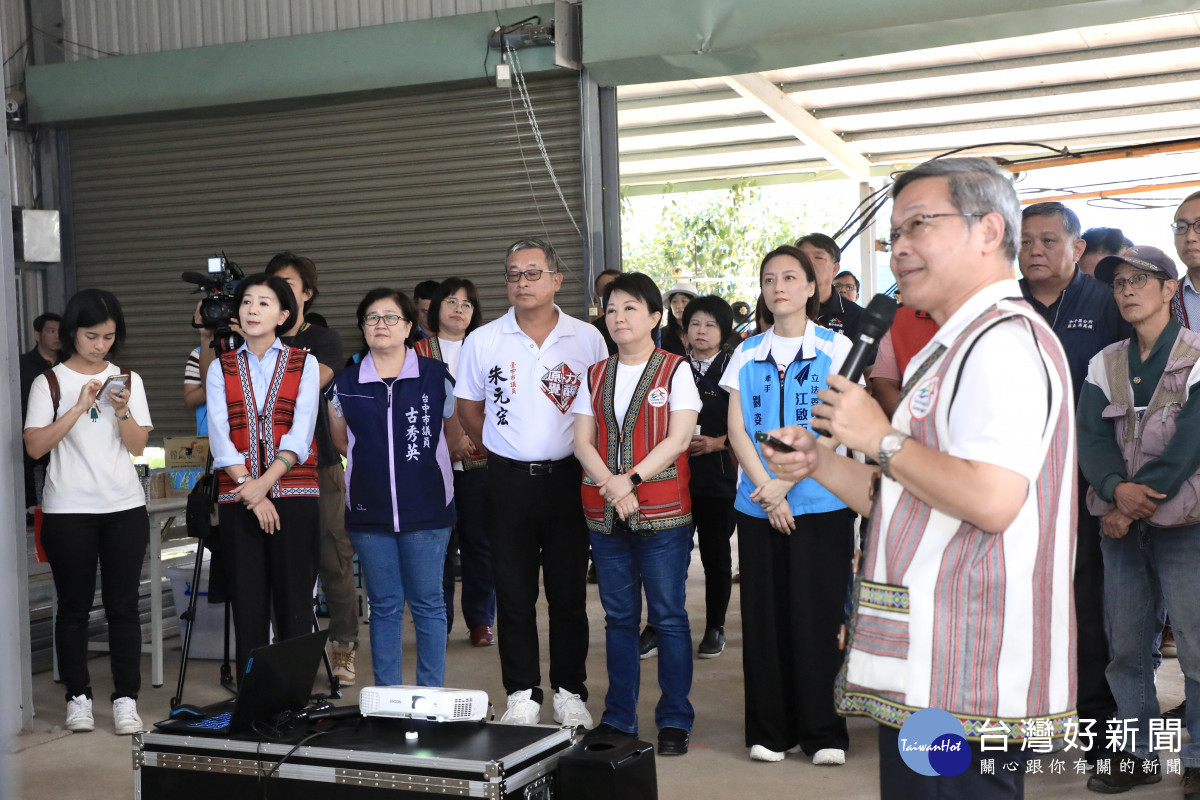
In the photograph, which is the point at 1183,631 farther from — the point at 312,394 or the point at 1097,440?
the point at 312,394

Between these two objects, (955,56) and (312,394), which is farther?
(955,56)

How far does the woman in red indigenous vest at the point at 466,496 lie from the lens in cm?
501

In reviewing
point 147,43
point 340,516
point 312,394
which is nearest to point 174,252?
point 147,43

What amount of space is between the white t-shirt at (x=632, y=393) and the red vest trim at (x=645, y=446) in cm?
1

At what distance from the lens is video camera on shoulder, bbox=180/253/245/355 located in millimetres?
3973

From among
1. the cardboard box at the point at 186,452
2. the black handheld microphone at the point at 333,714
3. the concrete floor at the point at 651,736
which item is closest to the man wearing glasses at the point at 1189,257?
the concrete floor at the point at 651,736

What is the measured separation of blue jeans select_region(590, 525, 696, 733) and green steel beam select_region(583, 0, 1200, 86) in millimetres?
3485

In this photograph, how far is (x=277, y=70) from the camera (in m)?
7.21

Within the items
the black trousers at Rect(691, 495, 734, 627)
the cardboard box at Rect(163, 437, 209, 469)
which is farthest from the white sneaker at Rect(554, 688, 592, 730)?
the cardboard box at Rect(163, 437, 209, 469)

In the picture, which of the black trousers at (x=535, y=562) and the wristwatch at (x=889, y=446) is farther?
the black trousers at (x=535, y=562)

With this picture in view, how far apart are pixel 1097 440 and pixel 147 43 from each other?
723 cm

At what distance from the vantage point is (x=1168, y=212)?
947 cm

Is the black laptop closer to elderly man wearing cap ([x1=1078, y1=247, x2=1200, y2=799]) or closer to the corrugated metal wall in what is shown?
elderly man wearing cap ([x1=1078, y1=247, x2=1200, y2=799])

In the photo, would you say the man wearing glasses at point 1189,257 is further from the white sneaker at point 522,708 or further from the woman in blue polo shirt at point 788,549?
the white sneaker at point 522,708
